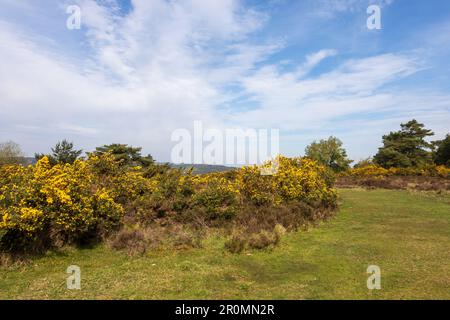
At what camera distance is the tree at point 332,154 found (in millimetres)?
53562

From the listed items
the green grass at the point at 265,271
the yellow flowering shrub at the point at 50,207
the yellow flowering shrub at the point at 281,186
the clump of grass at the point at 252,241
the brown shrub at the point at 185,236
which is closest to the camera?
the green grass at the point at 265,271

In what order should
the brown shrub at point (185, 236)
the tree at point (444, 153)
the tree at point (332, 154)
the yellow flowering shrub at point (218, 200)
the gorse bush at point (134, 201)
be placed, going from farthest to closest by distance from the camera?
the tree at point (332, 154)
the tree at point (444, 153)
the yellow flowering shrub at point (218, 200)
the brown shrub at point (185, 236)
the gorse bush at point (134, 201)

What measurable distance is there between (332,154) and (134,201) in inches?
1877

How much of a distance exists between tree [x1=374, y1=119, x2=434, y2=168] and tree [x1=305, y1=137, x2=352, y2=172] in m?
5.70

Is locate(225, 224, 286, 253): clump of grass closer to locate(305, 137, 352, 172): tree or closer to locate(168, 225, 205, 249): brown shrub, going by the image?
→ locate(168, 225, 205, 249): brown shrub

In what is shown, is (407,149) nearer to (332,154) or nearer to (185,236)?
(332,154)

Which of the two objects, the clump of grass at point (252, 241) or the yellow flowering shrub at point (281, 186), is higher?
the yellow flowering shrub at point (281, 186)

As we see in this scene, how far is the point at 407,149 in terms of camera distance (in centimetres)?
4741

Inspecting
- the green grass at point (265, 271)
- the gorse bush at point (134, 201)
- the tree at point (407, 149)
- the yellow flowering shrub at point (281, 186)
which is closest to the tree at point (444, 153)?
the tree at point (407, 149)

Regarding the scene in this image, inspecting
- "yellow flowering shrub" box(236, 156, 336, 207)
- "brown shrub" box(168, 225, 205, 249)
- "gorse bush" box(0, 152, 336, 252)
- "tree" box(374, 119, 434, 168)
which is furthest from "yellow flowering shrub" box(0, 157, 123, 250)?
"tree" box(374, 119, 434, 168)

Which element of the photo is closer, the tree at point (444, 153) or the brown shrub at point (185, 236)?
the brown shrub at point (185, 236)

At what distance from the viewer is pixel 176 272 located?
752 centimetres

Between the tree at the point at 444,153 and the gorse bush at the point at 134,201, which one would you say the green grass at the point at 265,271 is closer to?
the gorse bush at the point at 134,201

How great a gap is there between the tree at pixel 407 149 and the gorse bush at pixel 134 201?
3249 centimetres
